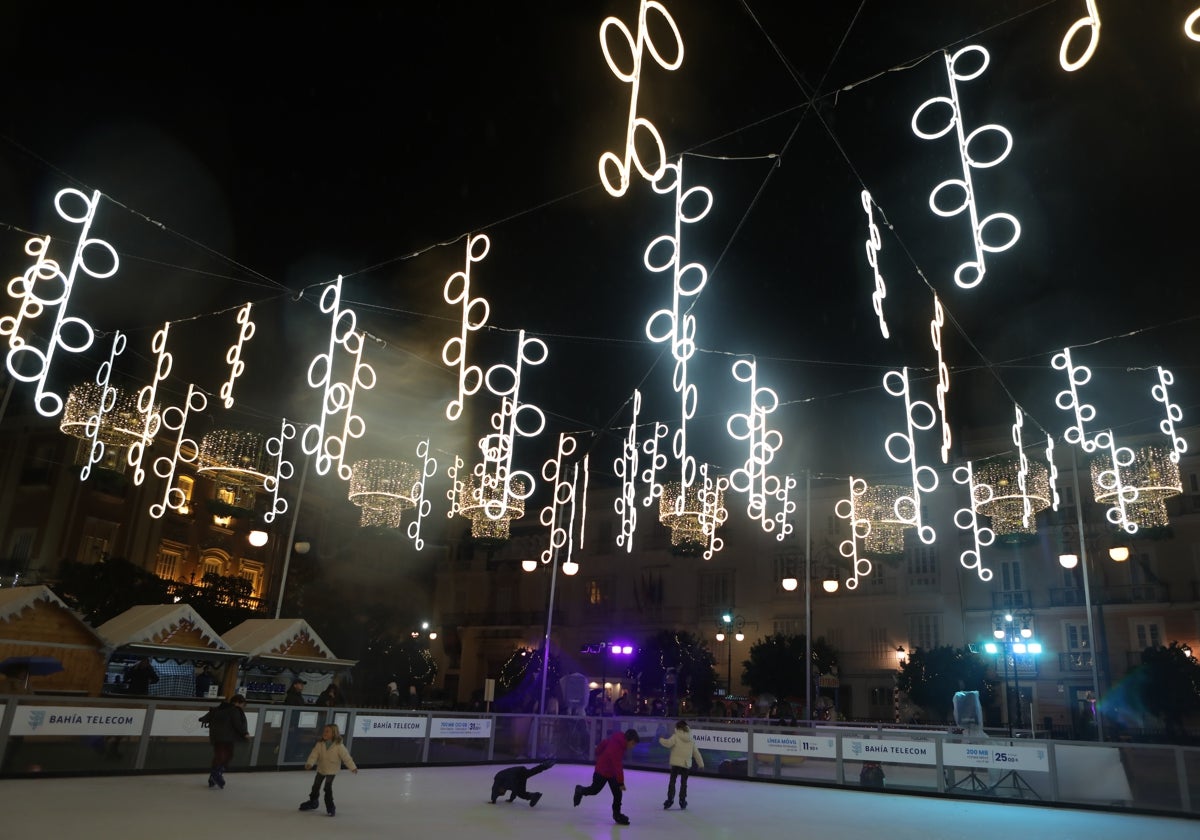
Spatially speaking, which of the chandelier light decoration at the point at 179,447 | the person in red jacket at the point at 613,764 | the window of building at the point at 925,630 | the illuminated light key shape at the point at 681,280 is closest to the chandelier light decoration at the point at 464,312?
the illuminated light key shape at the point at 681,280

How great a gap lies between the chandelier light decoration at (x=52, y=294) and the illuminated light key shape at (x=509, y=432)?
496cm

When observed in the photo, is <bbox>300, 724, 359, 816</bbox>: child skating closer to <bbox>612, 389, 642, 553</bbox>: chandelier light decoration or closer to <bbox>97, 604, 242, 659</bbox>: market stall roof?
<bbox>612, 389, 642, 553</bbox>: chandelier light decoration

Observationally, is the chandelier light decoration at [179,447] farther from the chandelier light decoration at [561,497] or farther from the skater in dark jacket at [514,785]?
the skater in dark jacket at [514,785]

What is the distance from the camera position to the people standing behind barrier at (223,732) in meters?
11.3

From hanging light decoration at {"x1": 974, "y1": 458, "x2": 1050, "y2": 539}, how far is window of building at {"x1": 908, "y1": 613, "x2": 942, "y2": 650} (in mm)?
15823

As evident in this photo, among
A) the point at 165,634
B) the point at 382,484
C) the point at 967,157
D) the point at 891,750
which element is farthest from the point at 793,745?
the point at 165,634

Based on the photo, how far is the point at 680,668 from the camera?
111 ft

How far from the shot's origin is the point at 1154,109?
10.1 metres

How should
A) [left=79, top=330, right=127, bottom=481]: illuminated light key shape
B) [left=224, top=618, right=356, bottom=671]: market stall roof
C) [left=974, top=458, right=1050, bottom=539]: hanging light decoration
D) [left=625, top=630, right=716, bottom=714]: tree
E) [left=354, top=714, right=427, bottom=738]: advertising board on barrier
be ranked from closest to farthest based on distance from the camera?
1. [left=79, top=330, right=127, bottom=481]: illuminated light key shape
2. [left=354, top=714, right=427, bottom=738]: advertising board on barrier
3. [left=974, top=458, right=1050, bottom=539]: hanging light decoration
4. [left=224, top=618, right=356, bottom=671]: market stall roof
5. [left=625, top=630, right=716, bottom=714]: tree

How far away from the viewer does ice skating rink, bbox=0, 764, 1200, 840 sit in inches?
324

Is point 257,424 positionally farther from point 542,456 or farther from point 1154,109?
point 1154,109

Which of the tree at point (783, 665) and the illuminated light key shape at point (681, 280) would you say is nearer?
the illuminated light key shape at point (681, 280)

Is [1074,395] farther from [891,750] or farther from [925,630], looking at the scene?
[925,630]

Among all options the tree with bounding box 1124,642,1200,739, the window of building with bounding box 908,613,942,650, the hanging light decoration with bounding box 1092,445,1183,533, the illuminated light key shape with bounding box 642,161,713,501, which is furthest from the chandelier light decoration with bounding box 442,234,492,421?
the tree with bounding box 1124,642,1200,739
